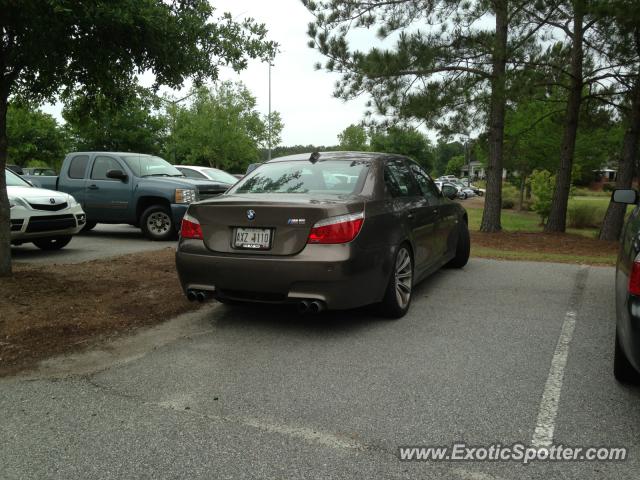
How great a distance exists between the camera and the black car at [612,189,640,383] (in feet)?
9.18

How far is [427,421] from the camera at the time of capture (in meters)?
3.00

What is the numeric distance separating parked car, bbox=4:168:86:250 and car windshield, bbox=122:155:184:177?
2256 millimetres

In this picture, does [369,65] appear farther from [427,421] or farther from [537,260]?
[427,421]

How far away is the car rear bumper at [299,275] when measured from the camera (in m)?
4.30

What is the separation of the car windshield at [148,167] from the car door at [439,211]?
22.2 feet

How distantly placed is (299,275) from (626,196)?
9.62ft

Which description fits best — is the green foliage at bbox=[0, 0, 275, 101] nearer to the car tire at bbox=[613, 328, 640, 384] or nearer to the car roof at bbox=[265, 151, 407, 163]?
the car roof at bbox=[265, 151, 407, 163]

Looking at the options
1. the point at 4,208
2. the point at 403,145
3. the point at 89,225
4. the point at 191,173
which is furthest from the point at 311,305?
the point at 403,145

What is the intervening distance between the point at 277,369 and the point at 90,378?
127 cm

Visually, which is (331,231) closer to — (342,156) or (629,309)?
(342,156)

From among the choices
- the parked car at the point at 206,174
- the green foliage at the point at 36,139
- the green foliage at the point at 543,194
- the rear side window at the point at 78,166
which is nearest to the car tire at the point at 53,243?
the rear side window at the point at 78,166

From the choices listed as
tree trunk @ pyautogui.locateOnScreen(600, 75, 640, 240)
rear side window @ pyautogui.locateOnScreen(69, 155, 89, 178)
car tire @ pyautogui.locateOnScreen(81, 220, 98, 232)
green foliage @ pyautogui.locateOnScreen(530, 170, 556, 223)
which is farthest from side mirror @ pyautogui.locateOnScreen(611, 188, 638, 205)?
green foliage @ pyautogui.locateOnScreen(530, 170, 556, 223)

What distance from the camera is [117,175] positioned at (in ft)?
35.9

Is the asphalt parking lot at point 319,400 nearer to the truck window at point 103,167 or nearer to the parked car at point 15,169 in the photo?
the truck window at point 103,167
